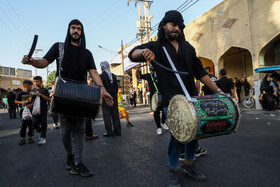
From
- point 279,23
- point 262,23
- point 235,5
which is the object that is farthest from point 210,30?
point 279,23

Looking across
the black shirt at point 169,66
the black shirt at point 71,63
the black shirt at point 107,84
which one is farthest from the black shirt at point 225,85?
the black shirt at point 71,63

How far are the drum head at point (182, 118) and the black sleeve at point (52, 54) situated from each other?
175 cm

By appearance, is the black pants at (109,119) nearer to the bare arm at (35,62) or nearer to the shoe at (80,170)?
the shoe at (80,170)

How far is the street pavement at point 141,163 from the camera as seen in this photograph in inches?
94.3

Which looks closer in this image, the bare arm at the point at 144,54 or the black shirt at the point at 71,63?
the bare arm at the point at 144,54

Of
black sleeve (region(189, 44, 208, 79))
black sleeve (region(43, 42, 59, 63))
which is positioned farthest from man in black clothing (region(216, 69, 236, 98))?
black sleeve (region(43, 42, 59, 63))

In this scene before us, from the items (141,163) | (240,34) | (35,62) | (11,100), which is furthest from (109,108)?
(11,100)

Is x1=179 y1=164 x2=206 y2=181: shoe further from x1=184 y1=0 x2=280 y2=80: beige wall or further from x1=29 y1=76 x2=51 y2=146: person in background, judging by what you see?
x1=184 y1=0 x2=280 y2=80: beige wall

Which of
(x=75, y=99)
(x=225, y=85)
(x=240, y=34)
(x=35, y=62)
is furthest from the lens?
(x=240, y=34)

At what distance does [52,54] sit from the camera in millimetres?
2680

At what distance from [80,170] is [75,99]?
3.44 feet

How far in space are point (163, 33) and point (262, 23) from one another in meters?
11.6

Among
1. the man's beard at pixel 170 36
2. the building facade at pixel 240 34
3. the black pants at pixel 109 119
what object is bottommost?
the black pants at pixel 109 119

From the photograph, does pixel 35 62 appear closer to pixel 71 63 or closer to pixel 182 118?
pixel 71 63
